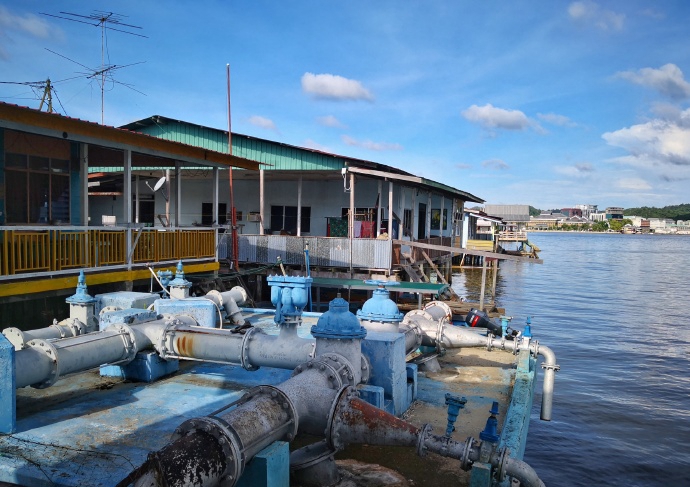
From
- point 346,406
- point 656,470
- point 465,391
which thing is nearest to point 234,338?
point 346,406

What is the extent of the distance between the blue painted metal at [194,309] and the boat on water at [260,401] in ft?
0.08

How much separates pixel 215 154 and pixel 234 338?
9.34 metres

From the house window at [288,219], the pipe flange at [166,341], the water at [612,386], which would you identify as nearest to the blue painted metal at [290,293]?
the pipe flange at [166,341]

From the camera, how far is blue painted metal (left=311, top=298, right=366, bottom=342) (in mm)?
5754

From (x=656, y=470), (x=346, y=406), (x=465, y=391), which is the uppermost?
(x=346, y=406)

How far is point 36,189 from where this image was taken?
1238 centimetres

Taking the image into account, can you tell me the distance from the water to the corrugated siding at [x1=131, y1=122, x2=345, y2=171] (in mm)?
11543

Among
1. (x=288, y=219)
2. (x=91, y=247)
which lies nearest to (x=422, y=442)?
(x=91, y=247)

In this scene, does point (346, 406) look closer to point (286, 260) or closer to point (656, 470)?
point (656, 470)

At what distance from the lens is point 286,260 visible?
20.6m

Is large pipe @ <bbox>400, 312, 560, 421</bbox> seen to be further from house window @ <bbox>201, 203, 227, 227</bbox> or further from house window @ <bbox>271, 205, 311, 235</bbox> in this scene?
house window @ <bbox>201, 203, 227, 227</bbox>

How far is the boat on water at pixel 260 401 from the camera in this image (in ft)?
13.6

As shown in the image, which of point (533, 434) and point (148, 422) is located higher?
point (148, 422)

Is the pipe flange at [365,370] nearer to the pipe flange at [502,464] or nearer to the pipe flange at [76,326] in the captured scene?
the pipe flange at [502,464]
